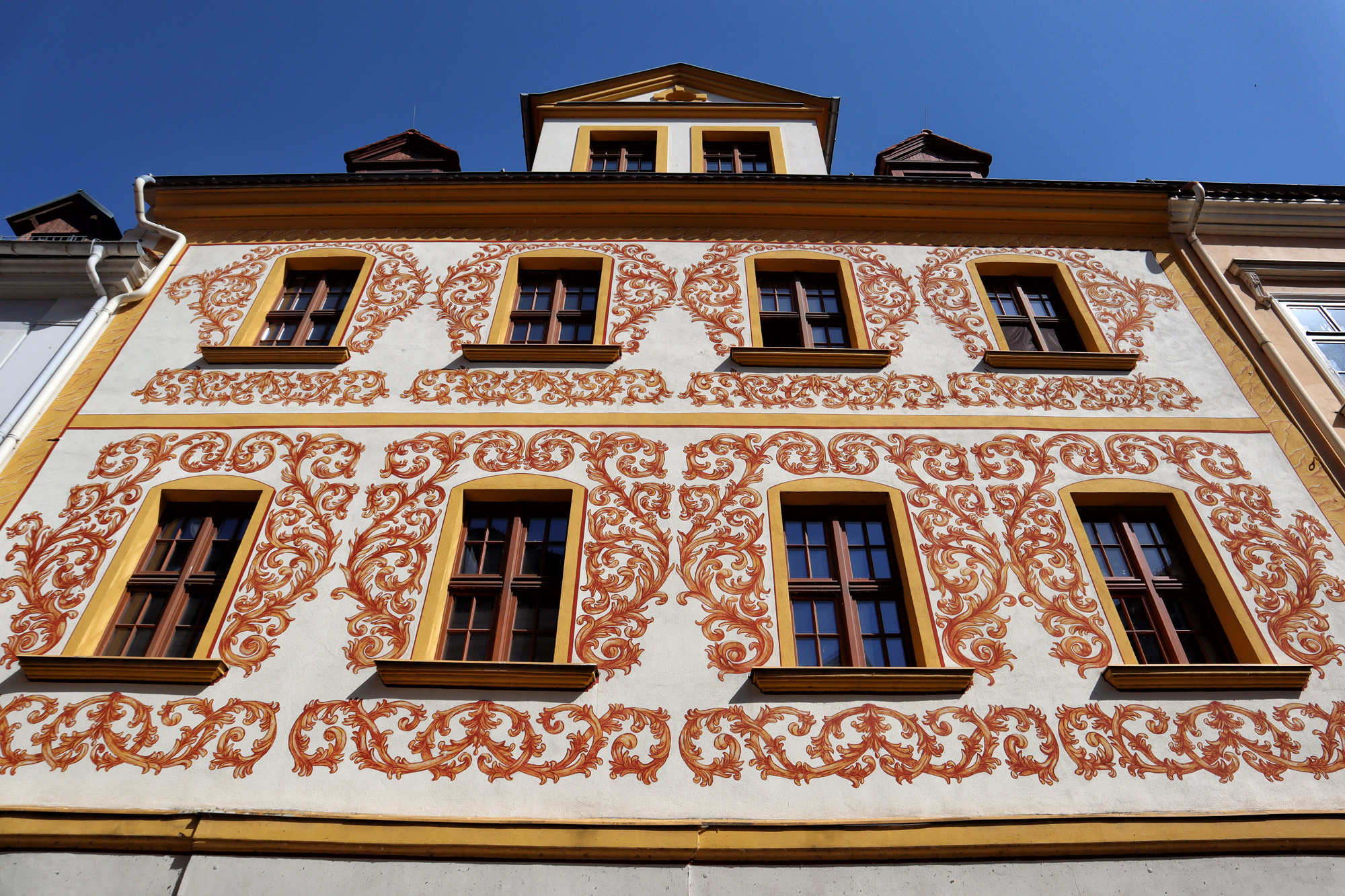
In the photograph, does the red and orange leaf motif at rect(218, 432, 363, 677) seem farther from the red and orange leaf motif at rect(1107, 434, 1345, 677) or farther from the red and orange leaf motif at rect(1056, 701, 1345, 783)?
the red and orange leaf motif at rect(1107, 434, 1345, 677)

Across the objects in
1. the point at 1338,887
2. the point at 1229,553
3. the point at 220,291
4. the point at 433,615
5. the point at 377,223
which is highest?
the point at 377,223

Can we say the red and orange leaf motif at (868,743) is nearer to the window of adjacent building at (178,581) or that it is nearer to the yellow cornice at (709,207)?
the window of adjacent building at (178,581)

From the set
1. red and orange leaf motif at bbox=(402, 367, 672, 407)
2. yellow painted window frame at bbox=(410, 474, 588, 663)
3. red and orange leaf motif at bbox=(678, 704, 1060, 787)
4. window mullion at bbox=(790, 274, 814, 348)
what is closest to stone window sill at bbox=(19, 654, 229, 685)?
yellow painted window frame at bbox=(410, 474, 588, 663)

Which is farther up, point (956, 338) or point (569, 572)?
point (956, 338)

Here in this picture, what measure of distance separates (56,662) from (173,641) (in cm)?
74

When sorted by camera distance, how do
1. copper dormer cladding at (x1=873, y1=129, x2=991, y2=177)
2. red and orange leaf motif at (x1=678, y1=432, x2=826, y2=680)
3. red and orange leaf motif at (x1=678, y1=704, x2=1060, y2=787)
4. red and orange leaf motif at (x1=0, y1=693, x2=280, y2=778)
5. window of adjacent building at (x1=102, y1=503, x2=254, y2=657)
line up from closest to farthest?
1. red and orange leaf motif at (x1=678, y1=704, x2=1060, y2=787)
2. red and orange leaf motif at (x1=0, y1=693, x2=280, y2=778)
3. red and orange leaf motif at (x1=678, y1=432, x2=826, y2=680)
4. window of adjacent building at (x1=102, y1=503, x2=254, y2=657)
5. copper dormer cladding at (x1=873, y1=129, x2=991, y2=177)

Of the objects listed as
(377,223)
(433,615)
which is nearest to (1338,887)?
(433,615)

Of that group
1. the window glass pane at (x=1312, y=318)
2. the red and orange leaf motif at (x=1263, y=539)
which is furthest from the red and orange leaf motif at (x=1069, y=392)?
the window glass pane at (x=1312, y=318)

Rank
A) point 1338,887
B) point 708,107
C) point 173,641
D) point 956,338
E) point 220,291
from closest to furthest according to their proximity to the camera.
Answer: point 1338,887, point 173,641, point 956,338, point 220,291, point 708,107

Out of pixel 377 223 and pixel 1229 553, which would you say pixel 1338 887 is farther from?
pixel 377 223

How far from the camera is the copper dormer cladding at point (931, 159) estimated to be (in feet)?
37.4

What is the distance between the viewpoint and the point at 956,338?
8.84 m

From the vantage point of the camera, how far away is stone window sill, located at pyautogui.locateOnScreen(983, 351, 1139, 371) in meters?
8.49

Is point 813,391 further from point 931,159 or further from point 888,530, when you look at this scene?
point 931,159
